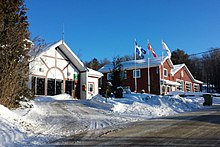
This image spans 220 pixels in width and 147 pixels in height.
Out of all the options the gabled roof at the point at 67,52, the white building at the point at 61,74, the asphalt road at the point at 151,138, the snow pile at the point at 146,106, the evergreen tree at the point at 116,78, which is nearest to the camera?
the asphalt road at the point at 151,138

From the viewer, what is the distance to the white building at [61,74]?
83.1 ft

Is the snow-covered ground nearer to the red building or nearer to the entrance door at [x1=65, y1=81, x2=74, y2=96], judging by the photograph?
the entrance door at [x1=65, y1=81, x2=74, y2=96]

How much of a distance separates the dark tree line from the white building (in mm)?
42499

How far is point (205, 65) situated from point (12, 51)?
64.9 meters

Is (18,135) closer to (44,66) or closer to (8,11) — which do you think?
(8,11)

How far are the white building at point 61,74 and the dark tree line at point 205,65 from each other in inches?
1673

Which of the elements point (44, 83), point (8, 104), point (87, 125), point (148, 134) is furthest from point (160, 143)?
point (44, 83)

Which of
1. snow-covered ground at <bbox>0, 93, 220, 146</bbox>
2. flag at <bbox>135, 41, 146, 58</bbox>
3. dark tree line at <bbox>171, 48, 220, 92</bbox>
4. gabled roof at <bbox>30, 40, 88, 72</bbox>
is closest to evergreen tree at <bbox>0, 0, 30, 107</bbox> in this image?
snow-covered ground at <bbox>0, 93, 220, 146</bbox>

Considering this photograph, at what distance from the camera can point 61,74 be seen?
27594mm

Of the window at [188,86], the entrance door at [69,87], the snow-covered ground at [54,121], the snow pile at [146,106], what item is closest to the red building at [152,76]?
the window at [188,86]

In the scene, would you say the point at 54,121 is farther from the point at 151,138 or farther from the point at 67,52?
the point at 67,52

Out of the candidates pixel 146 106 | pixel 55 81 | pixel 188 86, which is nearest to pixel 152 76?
pixel 188 86

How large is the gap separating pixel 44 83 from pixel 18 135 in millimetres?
18096

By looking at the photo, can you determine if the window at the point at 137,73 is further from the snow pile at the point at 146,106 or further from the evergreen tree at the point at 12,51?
the evergreen tree at the point at 12,51
